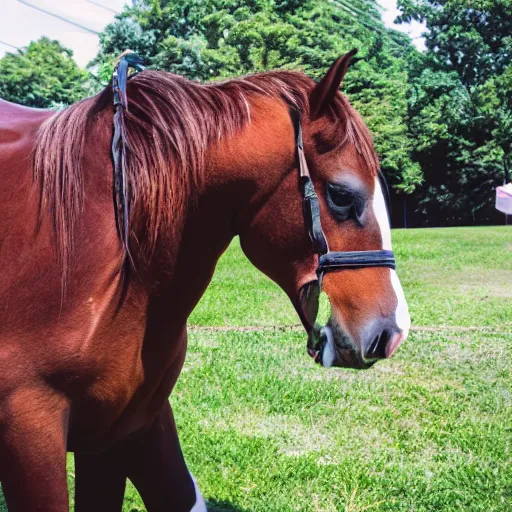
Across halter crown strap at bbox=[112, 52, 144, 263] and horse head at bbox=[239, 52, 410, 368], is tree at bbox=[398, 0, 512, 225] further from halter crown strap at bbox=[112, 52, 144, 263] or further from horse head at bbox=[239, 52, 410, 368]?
halter crown strap at bbox=[112, 52, 144, 263]

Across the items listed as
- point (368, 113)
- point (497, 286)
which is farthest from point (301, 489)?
point (368, 113)

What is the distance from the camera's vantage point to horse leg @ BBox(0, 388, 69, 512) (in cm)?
168

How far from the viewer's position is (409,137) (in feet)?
116

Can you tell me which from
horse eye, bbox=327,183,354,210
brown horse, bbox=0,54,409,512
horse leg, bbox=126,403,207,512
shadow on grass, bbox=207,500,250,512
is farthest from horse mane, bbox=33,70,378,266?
shadow on grass, bbox=207,500,250,512

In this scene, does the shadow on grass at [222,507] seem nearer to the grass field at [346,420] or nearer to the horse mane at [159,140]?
the grass field at [346,420]

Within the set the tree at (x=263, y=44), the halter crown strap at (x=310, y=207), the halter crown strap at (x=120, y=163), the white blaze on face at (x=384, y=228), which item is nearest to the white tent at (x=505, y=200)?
the white blaze on face at (x=384, y=228)

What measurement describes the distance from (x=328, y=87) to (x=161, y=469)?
1283mm

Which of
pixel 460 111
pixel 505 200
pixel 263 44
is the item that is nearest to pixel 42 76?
pixel 263 44

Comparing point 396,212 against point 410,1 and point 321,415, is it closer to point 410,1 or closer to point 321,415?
point 410,1

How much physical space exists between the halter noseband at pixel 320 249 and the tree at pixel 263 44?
2579cm

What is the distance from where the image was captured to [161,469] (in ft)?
7.27

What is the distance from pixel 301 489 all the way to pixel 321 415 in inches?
43.7

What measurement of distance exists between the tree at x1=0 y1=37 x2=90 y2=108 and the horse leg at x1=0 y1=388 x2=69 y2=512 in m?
31.7

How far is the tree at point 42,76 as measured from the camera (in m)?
34.0
